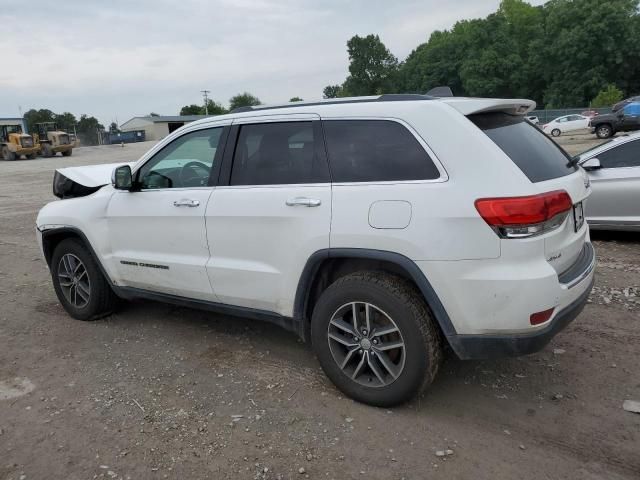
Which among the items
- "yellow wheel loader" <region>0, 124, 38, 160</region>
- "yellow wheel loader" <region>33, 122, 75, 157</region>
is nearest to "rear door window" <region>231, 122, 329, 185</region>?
"yellow wheel loader" <region>0, 124, 38, 160</region>

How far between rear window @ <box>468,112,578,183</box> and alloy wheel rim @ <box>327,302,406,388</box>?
1.16 m

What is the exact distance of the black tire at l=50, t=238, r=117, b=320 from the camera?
16.0 ft

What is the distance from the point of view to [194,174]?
4160 mm

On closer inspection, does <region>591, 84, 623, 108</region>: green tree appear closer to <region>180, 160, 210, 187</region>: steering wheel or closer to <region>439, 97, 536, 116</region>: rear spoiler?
<region>439, 97, 536, 116</region>: rear spoiler

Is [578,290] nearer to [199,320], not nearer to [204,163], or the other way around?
[204,163]

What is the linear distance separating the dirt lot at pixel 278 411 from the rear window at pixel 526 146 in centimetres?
142

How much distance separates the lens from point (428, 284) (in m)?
2.97

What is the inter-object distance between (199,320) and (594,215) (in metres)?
5.10

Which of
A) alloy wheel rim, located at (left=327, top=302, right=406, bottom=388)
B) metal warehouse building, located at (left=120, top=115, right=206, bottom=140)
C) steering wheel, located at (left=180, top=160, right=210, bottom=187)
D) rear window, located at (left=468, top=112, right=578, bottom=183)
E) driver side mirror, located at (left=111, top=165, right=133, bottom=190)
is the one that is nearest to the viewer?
rear window, located at (left=468, top=112, right=578, bottom=183)

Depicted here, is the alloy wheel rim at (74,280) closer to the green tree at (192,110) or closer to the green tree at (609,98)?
the green tree at (609,98)

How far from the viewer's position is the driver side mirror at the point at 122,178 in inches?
170

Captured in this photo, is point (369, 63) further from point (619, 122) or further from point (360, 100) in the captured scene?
point (360, 100)

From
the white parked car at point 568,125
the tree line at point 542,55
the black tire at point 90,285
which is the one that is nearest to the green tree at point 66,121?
the tree line at point 542,55

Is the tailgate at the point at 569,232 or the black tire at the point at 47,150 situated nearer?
the tailgate at the point at 569,232
